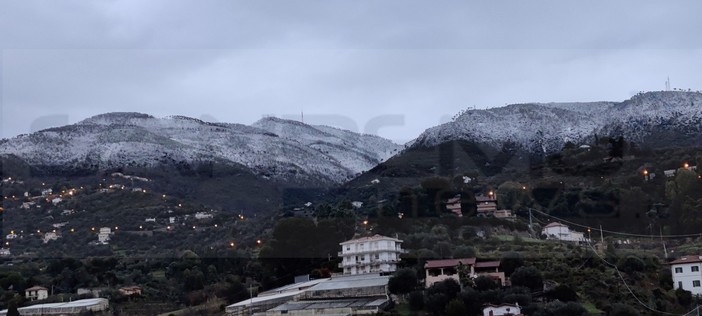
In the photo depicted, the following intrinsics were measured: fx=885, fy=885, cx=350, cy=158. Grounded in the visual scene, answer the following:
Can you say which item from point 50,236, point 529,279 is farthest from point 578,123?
point 529,279

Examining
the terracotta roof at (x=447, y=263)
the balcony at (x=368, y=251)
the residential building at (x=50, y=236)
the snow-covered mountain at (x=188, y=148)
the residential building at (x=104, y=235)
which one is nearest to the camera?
the terracotta roof at (x=447, y=263)

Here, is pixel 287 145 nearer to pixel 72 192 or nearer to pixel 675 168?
pixel 72 192

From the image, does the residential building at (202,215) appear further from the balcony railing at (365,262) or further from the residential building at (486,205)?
the balcony railing at (365,262)

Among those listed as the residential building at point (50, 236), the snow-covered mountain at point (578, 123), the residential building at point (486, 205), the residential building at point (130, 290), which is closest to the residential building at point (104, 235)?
the residential building at point (50, 236)

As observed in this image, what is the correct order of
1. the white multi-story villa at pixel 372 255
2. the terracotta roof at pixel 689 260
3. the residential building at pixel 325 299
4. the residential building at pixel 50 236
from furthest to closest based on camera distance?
the residential building at pixel 50 236, the white multi-story villa at pixel 372 255, the terracotta roof at pixel 689 260, the residential building at pixel 325 299

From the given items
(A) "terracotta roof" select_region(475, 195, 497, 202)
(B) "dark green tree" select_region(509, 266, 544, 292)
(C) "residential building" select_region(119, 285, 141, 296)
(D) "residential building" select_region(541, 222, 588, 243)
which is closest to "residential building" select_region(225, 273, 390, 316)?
(B) "dark green tree" select_region(509, 266, 544, 292)

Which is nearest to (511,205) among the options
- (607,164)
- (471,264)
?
(607,164)

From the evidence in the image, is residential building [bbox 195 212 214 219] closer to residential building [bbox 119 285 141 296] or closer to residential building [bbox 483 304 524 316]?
residential building [bbox 119 285 141 296]
